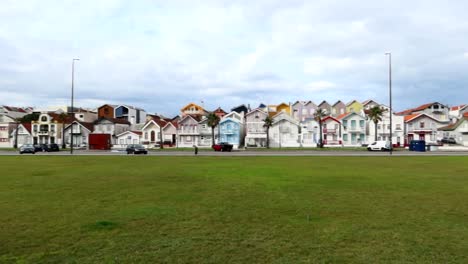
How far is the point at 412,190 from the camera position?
1362cm

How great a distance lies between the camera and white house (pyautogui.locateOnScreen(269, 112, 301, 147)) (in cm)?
8588

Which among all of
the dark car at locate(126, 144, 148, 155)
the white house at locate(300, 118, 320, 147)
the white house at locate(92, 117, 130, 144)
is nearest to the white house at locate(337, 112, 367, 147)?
the white house at locate(300, 118, 320, 147)

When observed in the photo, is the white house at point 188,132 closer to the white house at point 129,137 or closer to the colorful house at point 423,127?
the white house at point 129,137

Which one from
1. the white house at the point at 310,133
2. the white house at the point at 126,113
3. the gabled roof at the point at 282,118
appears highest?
the white house at the point at 126,113

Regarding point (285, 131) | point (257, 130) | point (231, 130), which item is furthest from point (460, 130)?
point (231, 130)

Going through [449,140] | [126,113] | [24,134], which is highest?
[126,113]

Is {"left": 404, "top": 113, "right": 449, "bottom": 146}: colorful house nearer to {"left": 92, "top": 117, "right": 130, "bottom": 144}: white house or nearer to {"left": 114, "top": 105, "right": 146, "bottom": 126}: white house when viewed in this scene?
{"left": 92, "top": 117, "right": 130, "bottom": 144}: white house

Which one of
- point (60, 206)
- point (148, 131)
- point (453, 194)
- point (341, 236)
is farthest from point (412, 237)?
point (148, 131)

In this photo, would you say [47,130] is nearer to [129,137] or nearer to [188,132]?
[129,137]

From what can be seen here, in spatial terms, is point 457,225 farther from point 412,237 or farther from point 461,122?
point 461,122

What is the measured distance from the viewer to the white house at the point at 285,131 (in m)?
85.9

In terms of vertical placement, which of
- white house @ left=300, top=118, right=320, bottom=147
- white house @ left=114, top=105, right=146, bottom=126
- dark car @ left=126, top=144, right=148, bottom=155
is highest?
white house @ left=114, top=105, right=146, bottom=126

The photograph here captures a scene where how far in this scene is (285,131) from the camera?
86.3 m

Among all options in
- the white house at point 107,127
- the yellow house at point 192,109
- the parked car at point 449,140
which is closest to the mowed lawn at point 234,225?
the parked car at point 449,140
